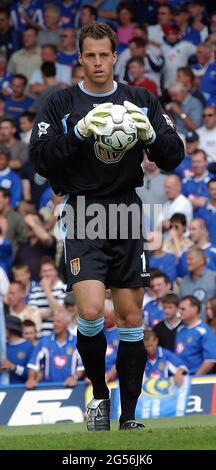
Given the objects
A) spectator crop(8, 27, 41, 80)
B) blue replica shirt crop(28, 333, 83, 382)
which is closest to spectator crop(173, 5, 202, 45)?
spectator crop(8, 27, 41, 80)

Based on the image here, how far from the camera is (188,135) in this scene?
51.8ft

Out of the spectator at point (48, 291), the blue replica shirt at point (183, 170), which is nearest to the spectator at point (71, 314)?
the spectator at point (48, 291)

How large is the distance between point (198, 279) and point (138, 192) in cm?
184

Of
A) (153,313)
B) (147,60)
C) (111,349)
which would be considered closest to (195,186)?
(153,313)

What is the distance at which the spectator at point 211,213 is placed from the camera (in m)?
14.4

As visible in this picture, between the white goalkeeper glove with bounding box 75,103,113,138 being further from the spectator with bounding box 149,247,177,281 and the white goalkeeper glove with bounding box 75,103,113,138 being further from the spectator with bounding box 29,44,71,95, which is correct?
the spectator with bounding box 29,44,71,95

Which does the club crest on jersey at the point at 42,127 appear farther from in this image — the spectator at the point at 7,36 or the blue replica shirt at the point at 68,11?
the blue replica shirt at the point at 68,11

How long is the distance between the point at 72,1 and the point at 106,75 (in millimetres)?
10902

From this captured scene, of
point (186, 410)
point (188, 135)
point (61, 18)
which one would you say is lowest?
point (186, 410)

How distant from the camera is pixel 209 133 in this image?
15930 mm

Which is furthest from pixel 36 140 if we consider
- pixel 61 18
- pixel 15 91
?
pixel 61 18

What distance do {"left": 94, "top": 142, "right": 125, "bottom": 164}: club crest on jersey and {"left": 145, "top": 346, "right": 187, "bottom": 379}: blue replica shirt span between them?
4.55 meters
